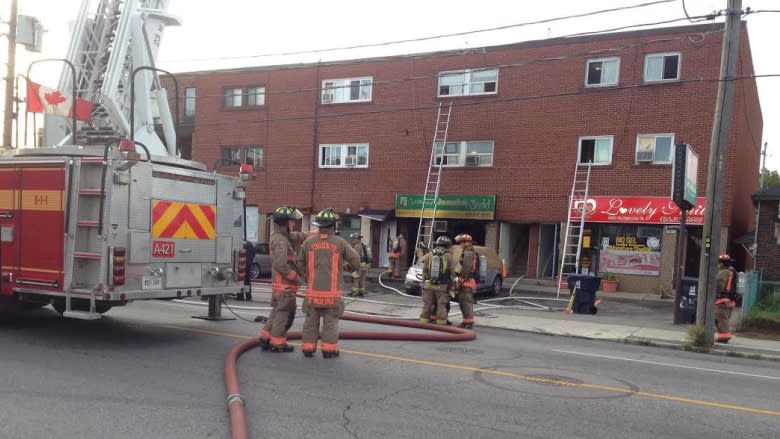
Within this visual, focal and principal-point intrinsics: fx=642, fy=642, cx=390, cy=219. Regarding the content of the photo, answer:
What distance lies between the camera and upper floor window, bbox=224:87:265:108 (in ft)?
88.8

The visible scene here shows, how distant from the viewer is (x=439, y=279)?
11.2 meters

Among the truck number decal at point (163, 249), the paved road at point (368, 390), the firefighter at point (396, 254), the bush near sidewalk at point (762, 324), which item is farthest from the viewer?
the firefighter at point (396, 254)

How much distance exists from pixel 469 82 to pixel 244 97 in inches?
397

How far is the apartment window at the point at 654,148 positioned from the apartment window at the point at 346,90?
1010cm

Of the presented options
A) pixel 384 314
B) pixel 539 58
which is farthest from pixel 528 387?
pixel 539 58

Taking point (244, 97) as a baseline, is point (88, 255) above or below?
below

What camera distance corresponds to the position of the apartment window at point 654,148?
2014 cm

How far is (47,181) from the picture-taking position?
8.16 metres

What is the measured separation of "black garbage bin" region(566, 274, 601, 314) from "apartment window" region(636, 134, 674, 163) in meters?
7.11

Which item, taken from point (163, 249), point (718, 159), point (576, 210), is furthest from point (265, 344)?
point (576, 210)

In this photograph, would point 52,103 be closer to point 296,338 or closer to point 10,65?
point 296,338

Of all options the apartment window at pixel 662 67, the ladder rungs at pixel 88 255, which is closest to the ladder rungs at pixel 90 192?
the ladder rungs at pixel 88 255

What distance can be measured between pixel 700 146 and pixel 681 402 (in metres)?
15.4

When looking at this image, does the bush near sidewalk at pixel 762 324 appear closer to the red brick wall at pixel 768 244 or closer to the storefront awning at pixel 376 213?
the red brick wall at pixel 768 244
